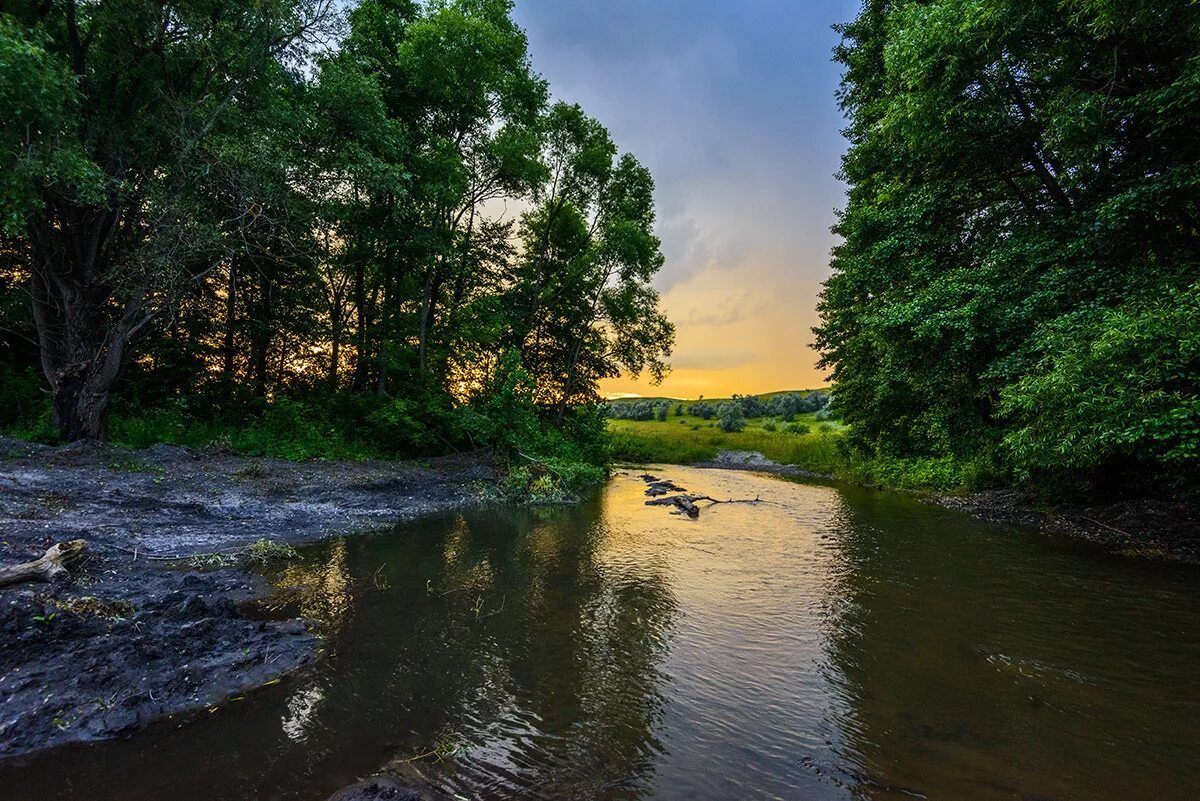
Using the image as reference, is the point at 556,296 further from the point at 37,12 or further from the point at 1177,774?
the point at 1177,774

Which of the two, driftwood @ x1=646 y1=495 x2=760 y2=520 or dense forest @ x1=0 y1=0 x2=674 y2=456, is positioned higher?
dense forest @ x1=0 y1=0 x2=674 y2=456

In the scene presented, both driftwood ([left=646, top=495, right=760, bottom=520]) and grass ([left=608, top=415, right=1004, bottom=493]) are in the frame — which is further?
grass ([left=608, top=415, right=1004, bottom=493])

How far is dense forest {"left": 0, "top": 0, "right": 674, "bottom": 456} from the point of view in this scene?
1401 centimetres

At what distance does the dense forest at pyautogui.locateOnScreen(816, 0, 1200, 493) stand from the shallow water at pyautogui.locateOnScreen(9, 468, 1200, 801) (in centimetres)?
408

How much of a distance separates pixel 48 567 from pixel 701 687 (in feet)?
26.0

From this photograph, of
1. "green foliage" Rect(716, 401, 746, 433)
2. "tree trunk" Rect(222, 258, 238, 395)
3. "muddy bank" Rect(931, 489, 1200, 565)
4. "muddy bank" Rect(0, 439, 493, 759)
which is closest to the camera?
"muddy bank" Rect(0, 439, 493, 759)

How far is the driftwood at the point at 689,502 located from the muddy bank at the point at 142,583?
8.49 metres

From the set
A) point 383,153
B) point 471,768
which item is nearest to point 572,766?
point 471,768

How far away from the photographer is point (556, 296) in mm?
32156

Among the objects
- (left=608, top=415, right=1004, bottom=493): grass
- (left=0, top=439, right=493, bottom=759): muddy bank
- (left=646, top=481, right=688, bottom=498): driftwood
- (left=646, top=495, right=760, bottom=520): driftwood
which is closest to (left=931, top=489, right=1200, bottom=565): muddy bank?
(left=608, top=415, right=1004, bottom=493): grass

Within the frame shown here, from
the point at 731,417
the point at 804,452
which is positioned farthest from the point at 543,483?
the point at 731,417

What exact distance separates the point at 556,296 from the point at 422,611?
1038 inches

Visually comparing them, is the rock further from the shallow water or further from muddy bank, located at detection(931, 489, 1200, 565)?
muddy bank, located at detection(931, 489, 1200, 565)

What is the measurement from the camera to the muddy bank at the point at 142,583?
4.51m
